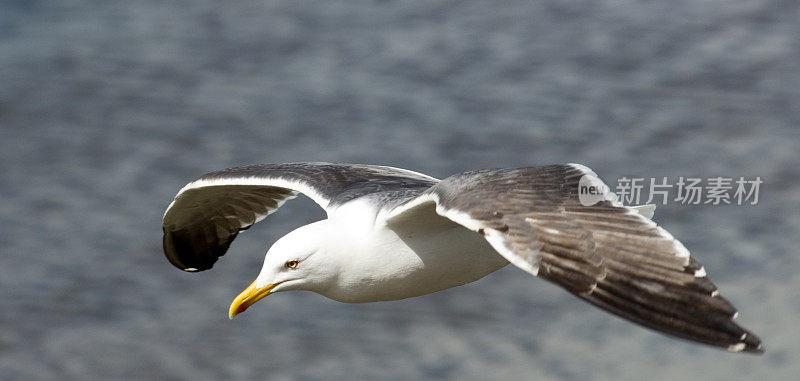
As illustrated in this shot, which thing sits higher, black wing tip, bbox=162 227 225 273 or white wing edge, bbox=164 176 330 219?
black wing tip, bbox=162 227 225 273

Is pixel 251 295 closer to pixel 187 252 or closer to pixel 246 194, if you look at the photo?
pixel 246 194

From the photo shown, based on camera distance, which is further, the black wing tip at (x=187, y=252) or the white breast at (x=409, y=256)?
the black wing tip at (x=187, y=252)

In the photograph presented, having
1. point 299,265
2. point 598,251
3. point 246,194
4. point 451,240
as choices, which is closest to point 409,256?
point 451,240

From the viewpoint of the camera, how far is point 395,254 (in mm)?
8141

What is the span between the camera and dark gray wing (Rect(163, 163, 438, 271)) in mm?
9117

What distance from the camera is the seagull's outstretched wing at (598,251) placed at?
630cm

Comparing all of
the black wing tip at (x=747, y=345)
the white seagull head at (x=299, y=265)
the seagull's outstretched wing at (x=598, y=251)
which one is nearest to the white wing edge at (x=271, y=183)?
the white seagull head at (x=299, y=265)

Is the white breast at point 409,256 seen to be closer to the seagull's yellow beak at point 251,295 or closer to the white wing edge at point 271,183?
the seagull's yellow beak at point 251,295

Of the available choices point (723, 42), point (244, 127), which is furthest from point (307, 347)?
point (723, 42)

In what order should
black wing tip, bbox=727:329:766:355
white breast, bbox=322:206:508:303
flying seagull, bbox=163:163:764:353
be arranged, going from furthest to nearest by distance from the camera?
white breast, bbox=322:206:508:303
flying seagull, bbox=163:163:764:353
black wing tip, bbox=727:329:766:355

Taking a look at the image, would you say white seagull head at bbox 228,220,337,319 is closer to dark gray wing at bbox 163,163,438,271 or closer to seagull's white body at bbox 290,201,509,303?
seagull's white body at bbox 290,201,509,303

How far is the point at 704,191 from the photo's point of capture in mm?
17188

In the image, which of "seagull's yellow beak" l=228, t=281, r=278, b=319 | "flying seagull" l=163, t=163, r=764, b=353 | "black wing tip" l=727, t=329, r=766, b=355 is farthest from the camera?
"seagull's yellow beak" l=228, t=281, r=278, b=319

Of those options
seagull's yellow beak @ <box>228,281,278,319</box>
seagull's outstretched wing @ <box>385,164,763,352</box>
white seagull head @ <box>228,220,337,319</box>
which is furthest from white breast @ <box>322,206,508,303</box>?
seagull's outstretched wing @ <box>385,164,763,352</box>
